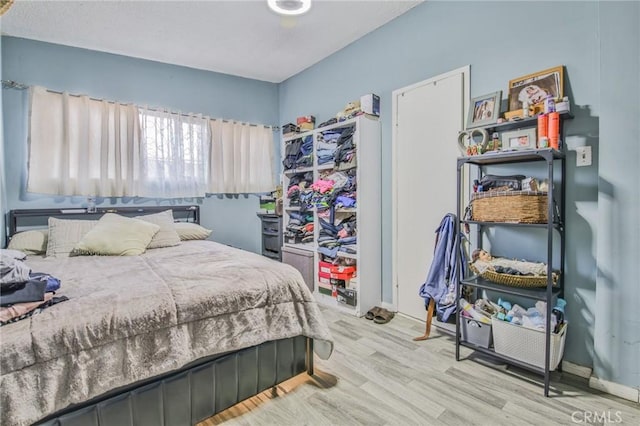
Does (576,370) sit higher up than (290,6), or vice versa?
(290,6)

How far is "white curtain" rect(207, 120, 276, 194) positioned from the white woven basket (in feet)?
10.8

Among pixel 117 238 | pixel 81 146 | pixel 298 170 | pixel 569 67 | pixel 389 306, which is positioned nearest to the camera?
pixel 569 67

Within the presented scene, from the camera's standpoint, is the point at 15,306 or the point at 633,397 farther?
the point at 633,397

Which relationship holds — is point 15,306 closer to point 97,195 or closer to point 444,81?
point 97,195

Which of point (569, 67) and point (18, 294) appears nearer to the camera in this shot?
point (18, 294)

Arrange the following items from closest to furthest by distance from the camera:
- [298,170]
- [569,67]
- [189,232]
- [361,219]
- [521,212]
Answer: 1. [521,212]
2. [569,67]
3. [361,219]
4. [189,232]
5. [298,170]

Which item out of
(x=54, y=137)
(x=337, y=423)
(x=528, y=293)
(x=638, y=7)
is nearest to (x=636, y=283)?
(x=528, y=293)

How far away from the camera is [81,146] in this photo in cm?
321

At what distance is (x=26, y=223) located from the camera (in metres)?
3.04

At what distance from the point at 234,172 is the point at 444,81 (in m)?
2.74

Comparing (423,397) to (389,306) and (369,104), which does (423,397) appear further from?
(369,104)

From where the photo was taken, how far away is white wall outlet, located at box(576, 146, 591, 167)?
1845 mm

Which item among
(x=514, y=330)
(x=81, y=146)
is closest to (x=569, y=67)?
(x=514, y=330)

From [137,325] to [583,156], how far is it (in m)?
2.55
